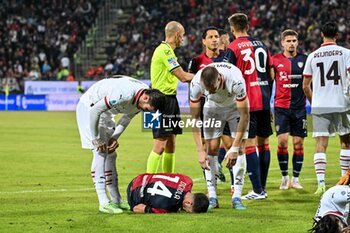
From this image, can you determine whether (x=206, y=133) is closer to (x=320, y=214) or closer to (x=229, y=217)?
(x=229, y=217)

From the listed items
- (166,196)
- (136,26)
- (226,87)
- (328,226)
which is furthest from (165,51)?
(136,26)

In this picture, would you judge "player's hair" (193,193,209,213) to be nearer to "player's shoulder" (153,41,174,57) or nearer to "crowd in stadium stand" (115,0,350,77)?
"player's shoulder" (153,41,174,57)

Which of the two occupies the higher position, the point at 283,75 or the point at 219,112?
the point at 283,75

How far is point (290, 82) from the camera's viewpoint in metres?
12.7

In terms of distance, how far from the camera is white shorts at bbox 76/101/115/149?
31.8 ft

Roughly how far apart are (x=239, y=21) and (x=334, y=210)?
4211 mm

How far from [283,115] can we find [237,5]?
2746 cm

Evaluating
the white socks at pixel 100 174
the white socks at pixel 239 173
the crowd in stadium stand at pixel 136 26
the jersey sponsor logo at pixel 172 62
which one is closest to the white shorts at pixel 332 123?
the white socks at pixel 239 173

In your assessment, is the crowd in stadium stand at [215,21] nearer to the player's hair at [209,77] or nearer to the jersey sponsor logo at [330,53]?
the jersey sponsor logo at [330,53]

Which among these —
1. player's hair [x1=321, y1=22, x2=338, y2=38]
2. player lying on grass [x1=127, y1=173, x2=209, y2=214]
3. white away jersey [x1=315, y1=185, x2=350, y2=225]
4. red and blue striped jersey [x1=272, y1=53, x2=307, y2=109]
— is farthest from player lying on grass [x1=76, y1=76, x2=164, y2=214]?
red and blue striped jersey [x1=272, y1=53, x2=307, y2=109]

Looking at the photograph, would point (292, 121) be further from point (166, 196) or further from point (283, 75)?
point (166, 196)

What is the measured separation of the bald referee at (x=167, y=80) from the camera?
37.6 feet

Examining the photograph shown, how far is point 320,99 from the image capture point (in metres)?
11.1

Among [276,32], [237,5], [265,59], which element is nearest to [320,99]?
[265,59]
